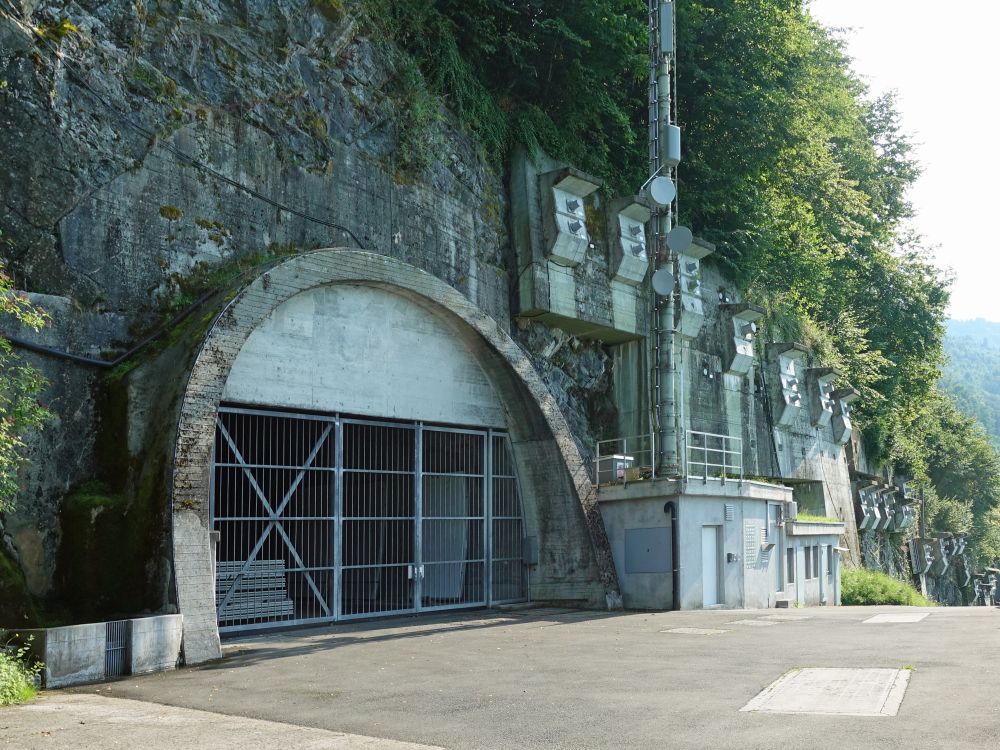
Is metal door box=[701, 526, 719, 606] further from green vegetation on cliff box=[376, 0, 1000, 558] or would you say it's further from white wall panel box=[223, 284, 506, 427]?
green vegetation on cliff box=[376, 0, 1000, 558]

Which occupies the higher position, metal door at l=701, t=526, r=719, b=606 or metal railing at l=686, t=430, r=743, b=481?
metal railing at l=686, t=430, r=743, b=481

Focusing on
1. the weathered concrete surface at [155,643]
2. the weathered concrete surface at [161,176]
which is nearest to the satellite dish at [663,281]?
the weathered concrete surface at [161,176]

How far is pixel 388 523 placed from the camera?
72.9ft

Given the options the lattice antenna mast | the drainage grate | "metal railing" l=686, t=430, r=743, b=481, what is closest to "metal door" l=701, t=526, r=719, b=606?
the lattice antenna mast

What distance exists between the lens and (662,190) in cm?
2289

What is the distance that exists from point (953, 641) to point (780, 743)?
23.3ft

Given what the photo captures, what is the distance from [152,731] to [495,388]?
14.2m

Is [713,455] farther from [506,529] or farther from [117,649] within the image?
[117,649]

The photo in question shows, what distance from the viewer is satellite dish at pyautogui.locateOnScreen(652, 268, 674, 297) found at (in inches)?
885

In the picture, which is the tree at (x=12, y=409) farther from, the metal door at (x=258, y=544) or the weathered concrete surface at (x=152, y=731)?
the metal door at (x=258, y=544)

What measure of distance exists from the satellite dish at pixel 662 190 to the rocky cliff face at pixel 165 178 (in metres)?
4.12

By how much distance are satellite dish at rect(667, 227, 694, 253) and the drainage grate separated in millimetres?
13998

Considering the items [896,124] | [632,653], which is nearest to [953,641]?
[632,653]

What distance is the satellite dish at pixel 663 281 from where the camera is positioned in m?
22.5
